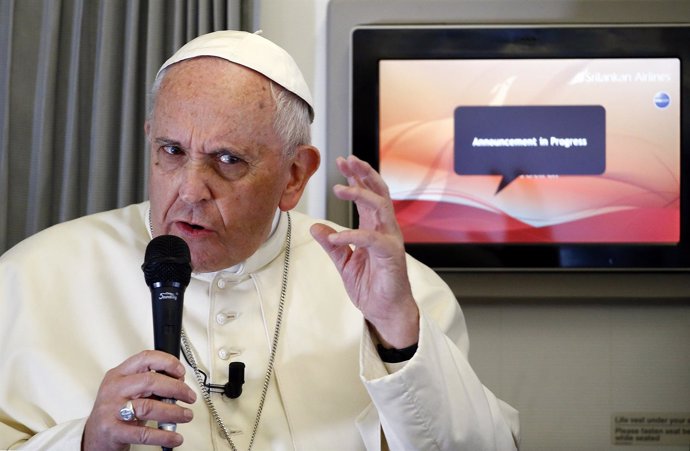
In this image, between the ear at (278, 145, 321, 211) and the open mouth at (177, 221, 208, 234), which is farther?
the ear at (278, 145, 321, 211)

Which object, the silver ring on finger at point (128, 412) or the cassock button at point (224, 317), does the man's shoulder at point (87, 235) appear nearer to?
the cassock button at point (224, 317)

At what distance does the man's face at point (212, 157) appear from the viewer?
2.17 meters

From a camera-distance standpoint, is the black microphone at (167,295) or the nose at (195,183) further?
the nose at (195,183)

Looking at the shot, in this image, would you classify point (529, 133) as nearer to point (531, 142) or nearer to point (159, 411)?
point (531, 142)

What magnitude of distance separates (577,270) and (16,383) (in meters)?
1.74

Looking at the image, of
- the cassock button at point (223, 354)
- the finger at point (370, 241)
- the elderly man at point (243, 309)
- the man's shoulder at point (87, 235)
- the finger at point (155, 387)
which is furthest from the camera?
the man's shoulder at point (87, 235)

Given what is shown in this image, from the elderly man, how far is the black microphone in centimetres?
33

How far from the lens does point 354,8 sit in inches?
121

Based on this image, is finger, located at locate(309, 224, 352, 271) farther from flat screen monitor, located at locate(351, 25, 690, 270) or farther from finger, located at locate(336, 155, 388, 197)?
flat screen monitor, located at locate(351, 25, 690, 270)

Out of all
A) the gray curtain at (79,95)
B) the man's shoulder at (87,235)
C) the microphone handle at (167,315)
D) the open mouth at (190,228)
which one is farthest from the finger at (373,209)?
the gray curtain at (79,95)

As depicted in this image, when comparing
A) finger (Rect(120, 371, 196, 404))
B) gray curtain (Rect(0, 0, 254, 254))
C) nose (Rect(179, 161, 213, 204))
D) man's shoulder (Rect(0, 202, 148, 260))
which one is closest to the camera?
finger (Rect(120, 371, 196, 404))

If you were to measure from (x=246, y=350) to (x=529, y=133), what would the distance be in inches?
49.1

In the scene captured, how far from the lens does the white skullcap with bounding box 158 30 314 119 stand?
2273mm

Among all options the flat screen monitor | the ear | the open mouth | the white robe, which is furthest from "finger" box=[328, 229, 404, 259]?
the flat screen monitor
